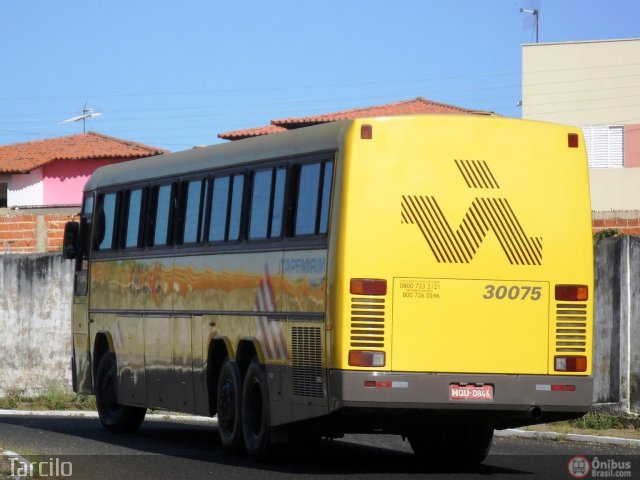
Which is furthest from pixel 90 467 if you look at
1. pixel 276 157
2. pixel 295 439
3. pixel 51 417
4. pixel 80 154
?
pixel 80 154

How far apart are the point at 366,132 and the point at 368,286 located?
1.43 metres

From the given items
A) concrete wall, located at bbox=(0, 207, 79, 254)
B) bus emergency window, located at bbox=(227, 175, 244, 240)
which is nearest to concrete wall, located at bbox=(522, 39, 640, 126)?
concrete wall, located at bbox=(0, 207, 79, 254)

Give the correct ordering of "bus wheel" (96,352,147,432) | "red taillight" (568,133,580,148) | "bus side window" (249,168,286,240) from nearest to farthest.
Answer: "red taillight" (568,133,580,148) → "bus side window" (249,168,286,240) → "bus wheel" (96,352,147,432)

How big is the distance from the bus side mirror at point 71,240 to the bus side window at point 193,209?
152 inches

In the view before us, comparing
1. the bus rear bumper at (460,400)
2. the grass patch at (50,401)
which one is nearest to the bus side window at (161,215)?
the bus rear bumper at (460,400)

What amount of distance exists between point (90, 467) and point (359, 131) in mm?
4136

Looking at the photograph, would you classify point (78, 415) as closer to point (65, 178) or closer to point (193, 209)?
point (193, 209)

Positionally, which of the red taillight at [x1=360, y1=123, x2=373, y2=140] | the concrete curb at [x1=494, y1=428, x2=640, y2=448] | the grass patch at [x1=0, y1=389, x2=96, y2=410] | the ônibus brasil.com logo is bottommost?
the ônibus brasil.com logo

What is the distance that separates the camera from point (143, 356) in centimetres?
2000

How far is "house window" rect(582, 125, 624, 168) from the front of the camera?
57406mm

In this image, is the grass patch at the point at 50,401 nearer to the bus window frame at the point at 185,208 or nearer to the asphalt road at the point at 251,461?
the asphalt road at the point at 251,461

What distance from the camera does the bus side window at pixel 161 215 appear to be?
19109 millimetres

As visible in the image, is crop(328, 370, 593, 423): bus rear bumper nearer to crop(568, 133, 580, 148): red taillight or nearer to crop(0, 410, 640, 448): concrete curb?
crop(568, 133, 580, 148): red taillight

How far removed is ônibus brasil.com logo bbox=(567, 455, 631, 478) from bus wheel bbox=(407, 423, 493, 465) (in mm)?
928
